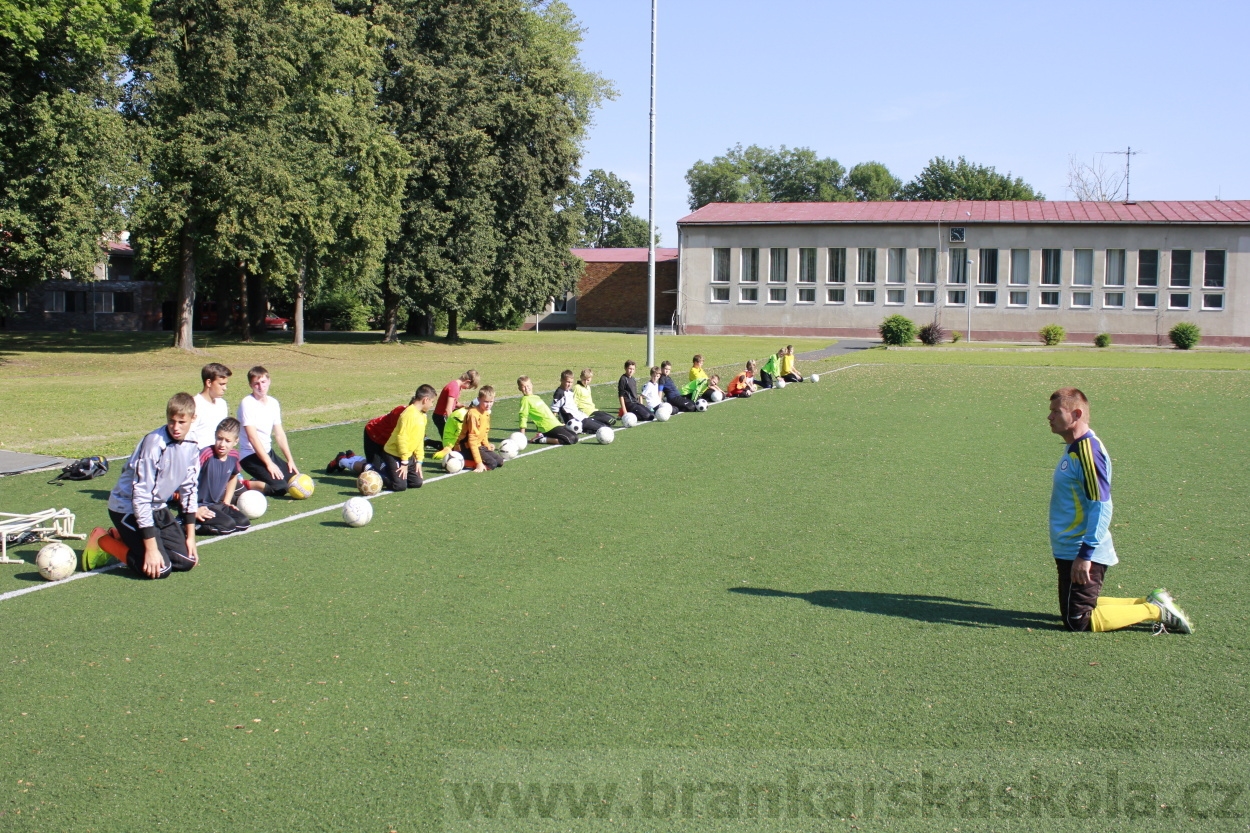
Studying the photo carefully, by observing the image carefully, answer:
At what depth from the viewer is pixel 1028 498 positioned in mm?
11430

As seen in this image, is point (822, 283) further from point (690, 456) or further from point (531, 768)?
point (531, 768)

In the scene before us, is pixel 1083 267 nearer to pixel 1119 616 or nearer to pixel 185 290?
pixel 185 290

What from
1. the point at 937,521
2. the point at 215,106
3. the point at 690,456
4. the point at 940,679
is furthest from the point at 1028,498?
the point at 215,106

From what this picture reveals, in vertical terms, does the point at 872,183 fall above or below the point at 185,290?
above

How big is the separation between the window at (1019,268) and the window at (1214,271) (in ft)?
33.4

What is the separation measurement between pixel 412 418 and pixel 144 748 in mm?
7068

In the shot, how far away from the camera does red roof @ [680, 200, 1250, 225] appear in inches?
2496

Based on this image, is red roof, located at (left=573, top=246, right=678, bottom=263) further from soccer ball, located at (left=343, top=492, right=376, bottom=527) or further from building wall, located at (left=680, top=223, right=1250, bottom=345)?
soccer ball, located at (left=343, top=492, right=376, bottom=527)

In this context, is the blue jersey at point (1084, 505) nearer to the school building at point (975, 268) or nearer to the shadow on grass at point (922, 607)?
the shadow on grass at point (922, 607)

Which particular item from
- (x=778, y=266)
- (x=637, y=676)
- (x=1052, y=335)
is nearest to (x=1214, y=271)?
(x=1052, y=335)

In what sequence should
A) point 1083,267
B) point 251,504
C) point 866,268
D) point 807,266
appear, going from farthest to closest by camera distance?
point 807,266, point 866,268, point 1083,267, point 251,504

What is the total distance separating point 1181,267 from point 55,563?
222 ft

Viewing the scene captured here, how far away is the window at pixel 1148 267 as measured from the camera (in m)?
63.3

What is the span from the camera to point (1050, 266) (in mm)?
64688
